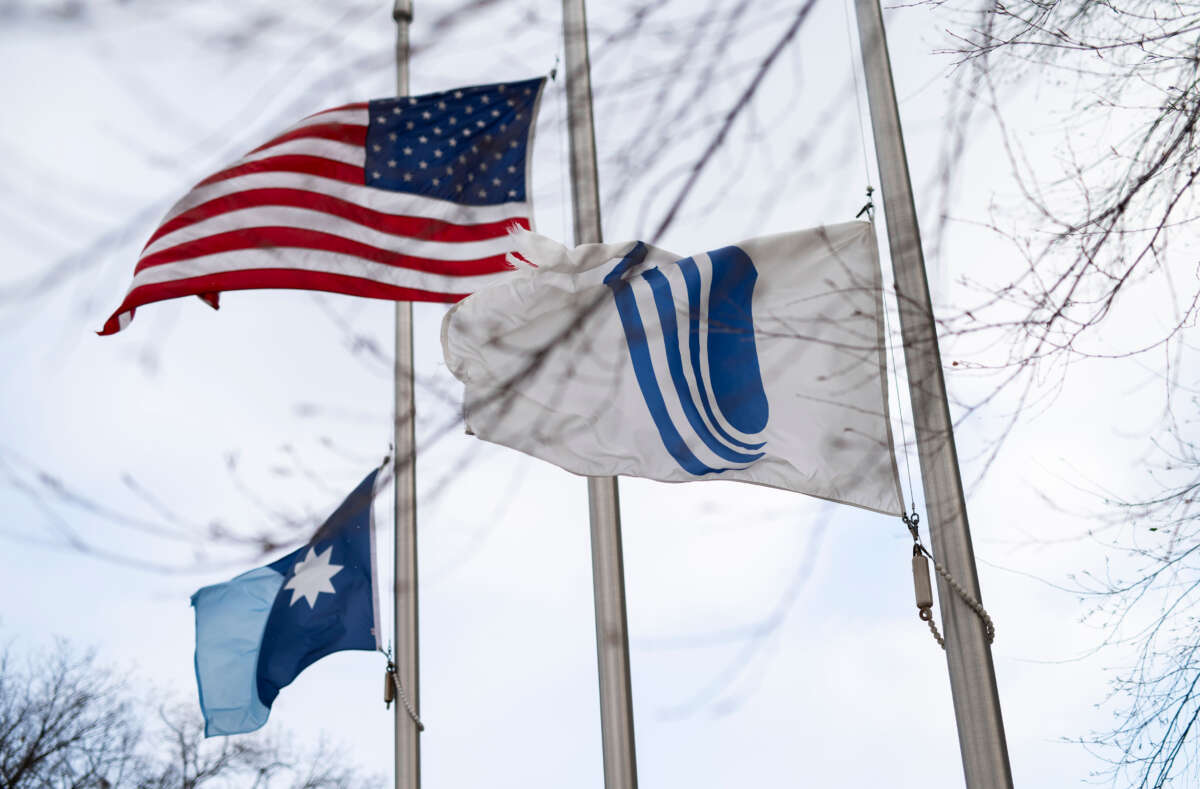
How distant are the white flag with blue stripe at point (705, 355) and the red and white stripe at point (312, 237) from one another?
184 cm

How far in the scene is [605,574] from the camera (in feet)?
22.8

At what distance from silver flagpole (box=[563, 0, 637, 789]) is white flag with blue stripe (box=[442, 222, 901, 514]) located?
742mm

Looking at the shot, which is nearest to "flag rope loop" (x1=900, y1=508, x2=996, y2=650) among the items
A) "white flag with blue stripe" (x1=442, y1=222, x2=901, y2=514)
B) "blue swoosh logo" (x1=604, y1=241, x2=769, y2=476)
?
"white flag with blue stripe" (x1=442, y1=222, x2=901, y2=514)


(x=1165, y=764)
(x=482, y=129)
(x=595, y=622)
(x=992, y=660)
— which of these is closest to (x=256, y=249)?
(x=482, y=129)

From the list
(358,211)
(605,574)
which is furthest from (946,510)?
(358,211)

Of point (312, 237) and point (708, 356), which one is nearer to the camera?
point (708, 356)

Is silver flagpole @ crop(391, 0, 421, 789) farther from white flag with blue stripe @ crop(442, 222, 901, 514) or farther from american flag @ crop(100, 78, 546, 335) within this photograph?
white flag with blue stripe @ crop(442, 222, 901, 514)

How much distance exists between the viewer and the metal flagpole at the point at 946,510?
455cm

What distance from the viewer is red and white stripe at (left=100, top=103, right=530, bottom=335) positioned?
798 centimetres

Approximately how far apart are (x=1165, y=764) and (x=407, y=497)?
500 centimetres

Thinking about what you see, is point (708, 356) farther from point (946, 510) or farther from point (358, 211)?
point (358, 211)

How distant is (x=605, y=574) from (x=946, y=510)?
2504 millimetres

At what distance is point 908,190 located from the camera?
5379 mm

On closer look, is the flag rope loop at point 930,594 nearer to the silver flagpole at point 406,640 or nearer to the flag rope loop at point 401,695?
the silver flagpole at point 406,640
